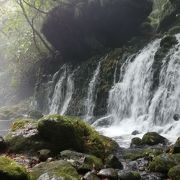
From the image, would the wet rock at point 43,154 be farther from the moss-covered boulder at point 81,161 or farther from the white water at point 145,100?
the white water at point 145,100

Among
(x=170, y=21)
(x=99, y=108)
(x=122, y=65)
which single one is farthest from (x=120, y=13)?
(x=99, y=108)

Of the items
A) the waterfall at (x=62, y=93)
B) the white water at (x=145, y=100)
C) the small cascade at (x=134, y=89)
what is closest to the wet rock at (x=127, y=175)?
the white water at (x=145, y=100)

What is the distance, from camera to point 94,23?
35.5 m

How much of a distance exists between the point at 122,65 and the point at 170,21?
695 cm

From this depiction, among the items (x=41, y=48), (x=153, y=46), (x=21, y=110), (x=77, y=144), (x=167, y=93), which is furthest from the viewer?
(x=41, y=48)

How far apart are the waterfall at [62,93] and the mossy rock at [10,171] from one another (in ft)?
86.8

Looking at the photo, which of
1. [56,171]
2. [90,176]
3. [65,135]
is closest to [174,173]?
[90,176]

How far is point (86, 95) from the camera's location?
32312 mm

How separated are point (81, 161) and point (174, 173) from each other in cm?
265

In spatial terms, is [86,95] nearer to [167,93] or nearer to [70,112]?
[70,112]

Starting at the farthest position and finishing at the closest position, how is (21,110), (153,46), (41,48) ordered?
(41,48) → (21,110) → (153,46)

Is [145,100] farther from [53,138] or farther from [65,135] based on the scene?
[53,138]

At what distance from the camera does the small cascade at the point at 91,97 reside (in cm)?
3050

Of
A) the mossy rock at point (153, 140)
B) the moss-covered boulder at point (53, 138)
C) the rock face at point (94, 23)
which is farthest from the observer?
the rock face at point (94, 23)
